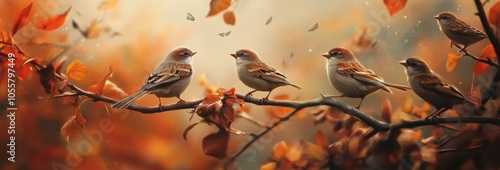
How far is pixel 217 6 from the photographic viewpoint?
2.16 meters

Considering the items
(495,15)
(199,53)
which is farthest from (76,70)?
(495,15)

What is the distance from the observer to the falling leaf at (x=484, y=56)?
2133mm

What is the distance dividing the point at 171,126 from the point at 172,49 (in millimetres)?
269

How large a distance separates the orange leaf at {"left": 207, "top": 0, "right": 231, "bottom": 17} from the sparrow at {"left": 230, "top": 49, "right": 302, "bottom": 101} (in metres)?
0.16

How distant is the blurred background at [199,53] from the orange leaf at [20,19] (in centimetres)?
2

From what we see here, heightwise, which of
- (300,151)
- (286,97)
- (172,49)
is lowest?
(300,151)

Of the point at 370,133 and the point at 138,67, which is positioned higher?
the point at 138,67

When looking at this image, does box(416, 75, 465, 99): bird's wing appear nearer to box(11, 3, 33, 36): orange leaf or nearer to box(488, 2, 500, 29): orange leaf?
box(488, 2, 500, 29): orange leaf

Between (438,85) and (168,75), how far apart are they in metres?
0.92

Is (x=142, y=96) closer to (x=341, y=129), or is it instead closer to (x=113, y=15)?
(x=113, y=15)

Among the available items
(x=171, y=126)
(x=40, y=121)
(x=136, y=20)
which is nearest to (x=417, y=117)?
(x=171, y=126)

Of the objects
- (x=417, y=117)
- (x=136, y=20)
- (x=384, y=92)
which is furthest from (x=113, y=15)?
(x=417, y=117)

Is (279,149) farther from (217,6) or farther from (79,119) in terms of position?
(79,119)

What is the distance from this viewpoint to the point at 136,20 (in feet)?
7.06
